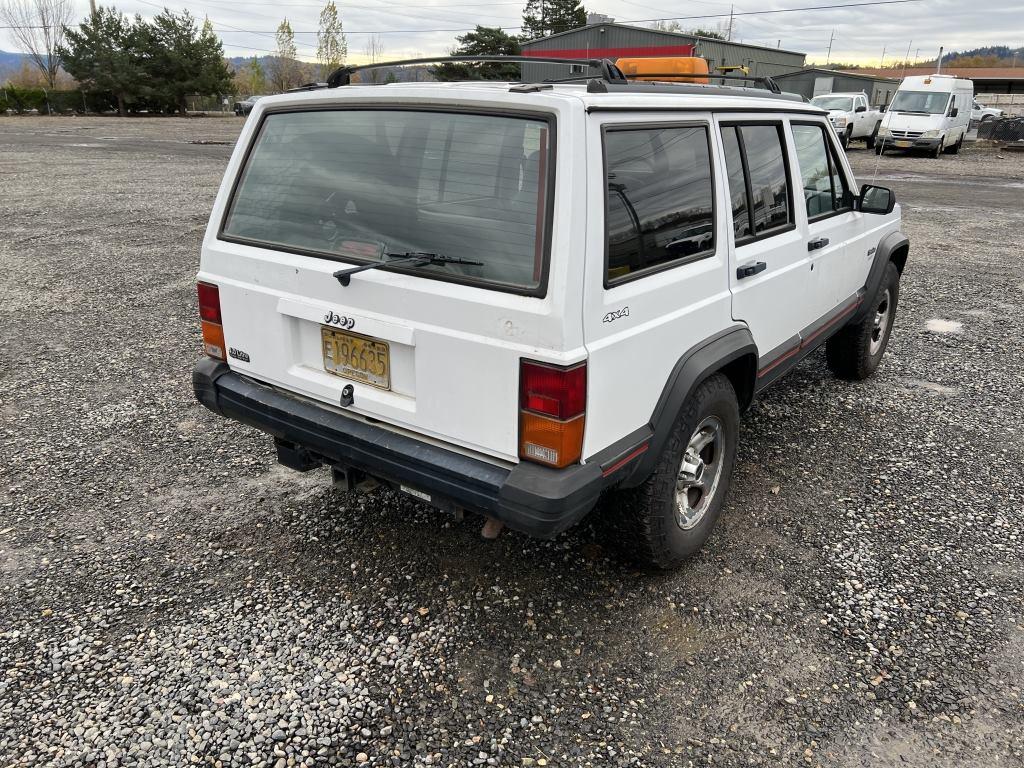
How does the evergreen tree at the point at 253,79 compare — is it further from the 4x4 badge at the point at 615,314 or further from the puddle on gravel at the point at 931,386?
the 4x4 badge at the point at 615,314

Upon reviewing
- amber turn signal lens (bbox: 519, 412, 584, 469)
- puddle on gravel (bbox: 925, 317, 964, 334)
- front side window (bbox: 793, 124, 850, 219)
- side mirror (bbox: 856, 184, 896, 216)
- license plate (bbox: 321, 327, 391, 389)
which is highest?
front side window (bbox: 793, 124, 850, 219)

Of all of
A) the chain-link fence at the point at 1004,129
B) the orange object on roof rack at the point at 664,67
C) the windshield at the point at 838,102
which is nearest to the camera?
the orange object on roof rack at the point at 664,67

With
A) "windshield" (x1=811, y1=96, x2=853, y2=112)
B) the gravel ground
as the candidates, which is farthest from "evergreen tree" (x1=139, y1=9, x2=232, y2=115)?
the gravel ground

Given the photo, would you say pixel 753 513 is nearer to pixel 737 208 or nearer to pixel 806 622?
pixel 806 622

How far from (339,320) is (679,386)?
4.25 feet

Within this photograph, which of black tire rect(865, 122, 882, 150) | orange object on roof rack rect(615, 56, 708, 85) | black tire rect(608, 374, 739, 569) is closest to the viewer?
black tire rect(608, 374, 739, 569)

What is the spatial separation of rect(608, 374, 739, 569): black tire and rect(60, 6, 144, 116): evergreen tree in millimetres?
49818

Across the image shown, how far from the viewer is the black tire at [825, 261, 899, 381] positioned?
5.04 metres

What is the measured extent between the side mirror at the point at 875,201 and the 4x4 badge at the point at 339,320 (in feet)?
10.7

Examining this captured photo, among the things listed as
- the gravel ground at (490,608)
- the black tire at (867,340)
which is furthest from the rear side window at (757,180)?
the black tire at (867,340)

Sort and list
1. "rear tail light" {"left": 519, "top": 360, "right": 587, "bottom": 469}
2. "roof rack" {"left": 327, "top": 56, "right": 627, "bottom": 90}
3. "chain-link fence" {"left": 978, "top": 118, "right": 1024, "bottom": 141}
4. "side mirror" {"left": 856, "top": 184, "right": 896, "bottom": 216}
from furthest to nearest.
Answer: "chain-link fence" {"left": 978, "top": 118, "right": 1024, "bottom": 141}, "side mirror" {"left": 856, "top": 184, "right": 896, "bottom": 216}, "roof rack" {"left": 327, "top": 56, "right": 627, "bottom": 90}, "rear tail light" {"left": 519, "top": 360, "right": 587, "bottom": 469}

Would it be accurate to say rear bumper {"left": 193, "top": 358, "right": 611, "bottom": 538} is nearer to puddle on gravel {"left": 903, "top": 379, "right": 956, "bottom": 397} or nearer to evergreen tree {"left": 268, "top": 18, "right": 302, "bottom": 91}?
puddle on gravel {"left": 903, "top": 379, "right": 956, "bottom": 397}

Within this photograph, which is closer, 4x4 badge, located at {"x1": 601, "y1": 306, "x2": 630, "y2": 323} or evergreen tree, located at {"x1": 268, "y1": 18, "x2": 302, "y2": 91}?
4x4 badge, located at {"x1": 601, "y1": 306, "x2": 630, "y2": 323}

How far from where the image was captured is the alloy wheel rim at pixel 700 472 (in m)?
3.04
